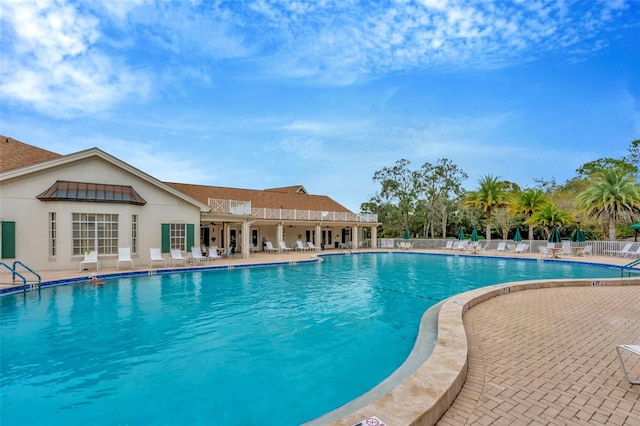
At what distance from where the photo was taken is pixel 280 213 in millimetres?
23828

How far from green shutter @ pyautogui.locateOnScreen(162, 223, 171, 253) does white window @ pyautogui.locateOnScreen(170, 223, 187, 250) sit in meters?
0.44

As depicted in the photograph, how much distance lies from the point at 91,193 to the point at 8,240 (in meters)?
3.27

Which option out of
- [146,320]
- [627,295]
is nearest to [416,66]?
[627,295]

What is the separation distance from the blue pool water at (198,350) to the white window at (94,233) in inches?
170

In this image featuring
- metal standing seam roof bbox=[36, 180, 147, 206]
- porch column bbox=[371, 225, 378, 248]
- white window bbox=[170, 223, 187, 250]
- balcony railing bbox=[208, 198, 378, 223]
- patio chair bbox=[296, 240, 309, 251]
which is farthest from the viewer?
porch column bbox=[371, 225, 378, 248]

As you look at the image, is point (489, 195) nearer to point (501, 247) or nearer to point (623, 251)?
point (501, 247)

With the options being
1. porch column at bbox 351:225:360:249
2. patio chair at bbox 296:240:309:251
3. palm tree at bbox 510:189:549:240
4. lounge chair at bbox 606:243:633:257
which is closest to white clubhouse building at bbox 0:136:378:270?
patio chair at bbox 296:240:309:251

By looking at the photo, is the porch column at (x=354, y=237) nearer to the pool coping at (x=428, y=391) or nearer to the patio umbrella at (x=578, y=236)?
the patio umbrella at (x=578, y=236)

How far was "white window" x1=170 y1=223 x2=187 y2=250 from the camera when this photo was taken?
16.9 metres

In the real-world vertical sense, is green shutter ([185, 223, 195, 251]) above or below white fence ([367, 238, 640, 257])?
above

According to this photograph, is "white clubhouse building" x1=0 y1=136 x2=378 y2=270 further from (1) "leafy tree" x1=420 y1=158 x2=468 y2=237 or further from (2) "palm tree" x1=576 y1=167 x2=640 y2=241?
(1) "leafy tree" x1=420 y1=158 x2=468 y2=237

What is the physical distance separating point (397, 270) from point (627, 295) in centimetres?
863

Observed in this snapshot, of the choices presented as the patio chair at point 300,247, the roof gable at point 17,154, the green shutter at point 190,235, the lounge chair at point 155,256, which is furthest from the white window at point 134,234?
the patio chair at point 300,247

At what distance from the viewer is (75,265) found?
14211 millimetres
